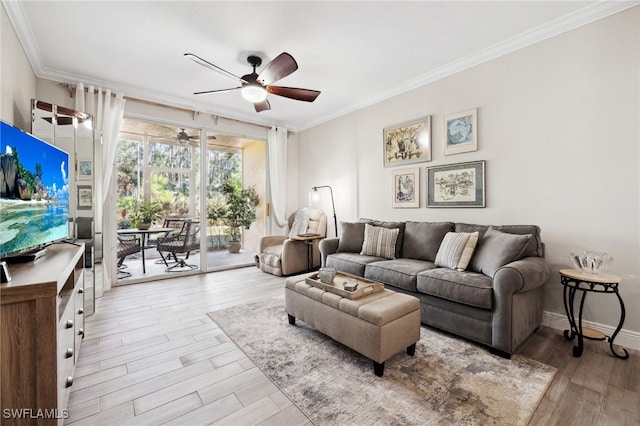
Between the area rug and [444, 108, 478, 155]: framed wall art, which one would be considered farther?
[444, 108, 478, 155]: framed wall art

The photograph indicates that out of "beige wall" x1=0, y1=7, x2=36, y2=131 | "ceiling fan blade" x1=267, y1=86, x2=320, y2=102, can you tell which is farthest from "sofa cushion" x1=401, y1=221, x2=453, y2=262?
"beige wall" x1=0, y1=7, x2=36, y2=131

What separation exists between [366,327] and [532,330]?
62.5 inches

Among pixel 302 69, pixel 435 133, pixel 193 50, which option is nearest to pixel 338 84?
pixel 302 69

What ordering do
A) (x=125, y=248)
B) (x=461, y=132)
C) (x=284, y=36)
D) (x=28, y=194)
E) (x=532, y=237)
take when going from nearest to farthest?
1. (x=28, y=194)
2. (x=532, y=237)
3. (x=284, y=36)
4. (x=461, y=132)
5. (x=125, y=248)

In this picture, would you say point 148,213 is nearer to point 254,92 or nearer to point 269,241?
→ point 269,241

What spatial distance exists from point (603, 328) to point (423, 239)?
1626mm

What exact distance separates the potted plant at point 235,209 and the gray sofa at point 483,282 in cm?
276

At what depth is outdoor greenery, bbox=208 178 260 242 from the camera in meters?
4.95

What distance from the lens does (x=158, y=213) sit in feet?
14.3

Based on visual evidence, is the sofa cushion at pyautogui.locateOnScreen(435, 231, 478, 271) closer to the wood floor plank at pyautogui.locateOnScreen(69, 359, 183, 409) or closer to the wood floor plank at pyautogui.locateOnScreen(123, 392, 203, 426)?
the wood floor plank at pyautogui.locateOnScreen(123, 392, 203, 426)

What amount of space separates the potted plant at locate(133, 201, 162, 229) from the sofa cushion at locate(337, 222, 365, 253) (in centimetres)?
289

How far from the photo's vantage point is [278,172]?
5430 mm

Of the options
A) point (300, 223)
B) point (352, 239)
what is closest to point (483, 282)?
point (352, 239)

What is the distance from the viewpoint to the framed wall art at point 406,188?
146 inches
